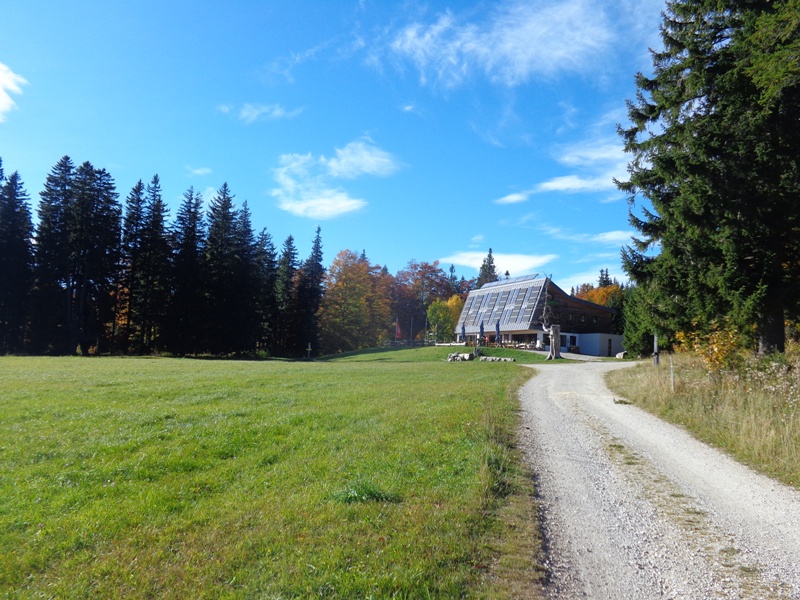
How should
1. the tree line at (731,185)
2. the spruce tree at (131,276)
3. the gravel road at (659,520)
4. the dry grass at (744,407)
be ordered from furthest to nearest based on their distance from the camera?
the spruce tree at (131,276) < the tree line at (731,185) < the dry grass at (744,407) < the gravel road at (659,520)

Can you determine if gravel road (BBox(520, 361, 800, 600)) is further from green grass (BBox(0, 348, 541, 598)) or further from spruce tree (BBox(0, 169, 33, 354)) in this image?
spruce tree (BBox(0, 169, 33, 354))

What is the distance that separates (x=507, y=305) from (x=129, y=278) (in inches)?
1863

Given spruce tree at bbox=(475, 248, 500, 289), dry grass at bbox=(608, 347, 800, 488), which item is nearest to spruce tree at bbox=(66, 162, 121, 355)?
dry grass at bbox=(608, 347, 800, 488)

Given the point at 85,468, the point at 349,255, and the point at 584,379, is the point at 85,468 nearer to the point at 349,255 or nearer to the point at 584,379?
the point at 584,379

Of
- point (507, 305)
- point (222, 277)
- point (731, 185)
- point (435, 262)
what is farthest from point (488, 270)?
point (731, 185)

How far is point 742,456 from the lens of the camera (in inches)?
315

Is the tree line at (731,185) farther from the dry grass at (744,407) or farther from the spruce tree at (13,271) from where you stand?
the spruce tree at (13,271)

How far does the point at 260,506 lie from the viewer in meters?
5.33

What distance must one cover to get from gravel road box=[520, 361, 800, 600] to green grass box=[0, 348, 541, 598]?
43cm

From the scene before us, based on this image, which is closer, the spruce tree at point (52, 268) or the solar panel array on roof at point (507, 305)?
the spruce tree at point (52, 268)

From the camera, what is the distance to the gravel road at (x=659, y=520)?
4031mm

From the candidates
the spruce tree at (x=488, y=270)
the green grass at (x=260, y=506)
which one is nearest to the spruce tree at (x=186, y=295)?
the green grass at (x=260, y=506)

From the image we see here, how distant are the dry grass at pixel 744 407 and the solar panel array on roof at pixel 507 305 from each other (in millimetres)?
46052

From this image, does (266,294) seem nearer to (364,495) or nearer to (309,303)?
(309,303)
